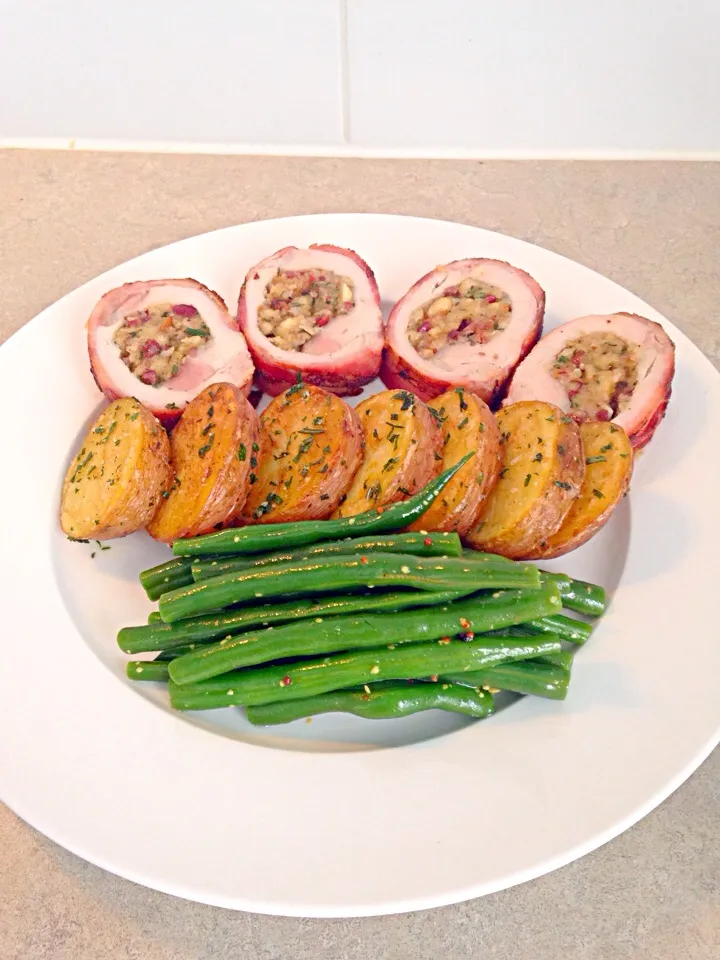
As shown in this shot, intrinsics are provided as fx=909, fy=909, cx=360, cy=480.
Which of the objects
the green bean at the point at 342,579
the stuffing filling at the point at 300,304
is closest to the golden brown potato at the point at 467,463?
the green bean at the point at 342,579

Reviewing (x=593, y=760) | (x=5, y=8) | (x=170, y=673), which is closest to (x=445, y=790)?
(x=593, y=760)

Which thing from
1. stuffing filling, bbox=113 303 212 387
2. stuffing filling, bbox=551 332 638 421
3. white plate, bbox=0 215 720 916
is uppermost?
stuffing filling, bbox=113 303 212 387

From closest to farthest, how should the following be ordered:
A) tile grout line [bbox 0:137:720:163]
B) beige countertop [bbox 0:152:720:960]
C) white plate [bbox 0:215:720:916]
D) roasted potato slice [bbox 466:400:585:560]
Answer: white plate [bbox 0:215:720:916]
beige countertop [bbox 0:152:720:960]
roasted potato slice [bbox 466:400:585:560]
tile grout line [bbox 0:137:720:163]

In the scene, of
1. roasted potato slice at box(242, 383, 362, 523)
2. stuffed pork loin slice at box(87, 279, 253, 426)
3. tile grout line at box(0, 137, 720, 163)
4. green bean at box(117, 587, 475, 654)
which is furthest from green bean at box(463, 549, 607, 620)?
tile grout line at box(0, 137, 720, 163)

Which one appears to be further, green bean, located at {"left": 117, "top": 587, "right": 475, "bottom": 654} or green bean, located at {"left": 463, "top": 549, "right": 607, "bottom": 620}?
green bean, located at {"left": 463, "top": 549, "right": 607, "bottom": 620}

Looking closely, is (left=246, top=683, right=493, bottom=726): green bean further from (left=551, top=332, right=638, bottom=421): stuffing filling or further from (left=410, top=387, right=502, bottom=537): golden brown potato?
(left=551, top=332, right=638, bottom=421): stuffing filling
